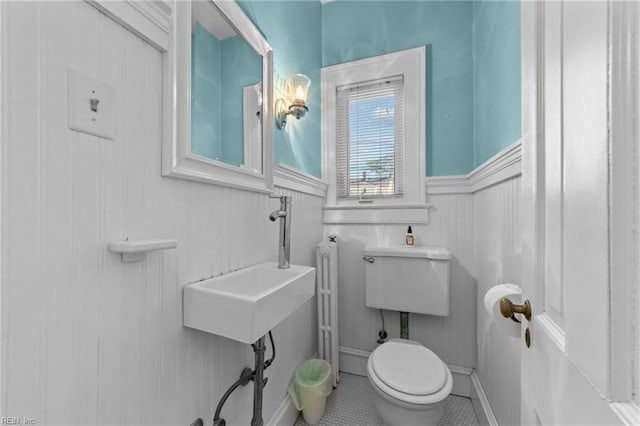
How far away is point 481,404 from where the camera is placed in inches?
56.0

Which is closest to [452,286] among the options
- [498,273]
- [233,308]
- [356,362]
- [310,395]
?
[498,273]

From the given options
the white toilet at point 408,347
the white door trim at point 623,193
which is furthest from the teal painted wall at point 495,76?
the white door trim at point 623,193

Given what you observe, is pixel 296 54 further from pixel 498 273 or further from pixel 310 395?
pixel 310 395

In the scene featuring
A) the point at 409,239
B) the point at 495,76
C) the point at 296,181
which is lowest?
the point at 409,239

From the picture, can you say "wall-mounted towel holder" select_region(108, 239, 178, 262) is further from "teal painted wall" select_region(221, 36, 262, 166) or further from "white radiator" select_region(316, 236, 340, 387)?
"white radiator" select_region(316, 236, 340, 387)

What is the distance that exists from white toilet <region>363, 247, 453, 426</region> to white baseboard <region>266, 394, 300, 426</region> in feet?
1.53

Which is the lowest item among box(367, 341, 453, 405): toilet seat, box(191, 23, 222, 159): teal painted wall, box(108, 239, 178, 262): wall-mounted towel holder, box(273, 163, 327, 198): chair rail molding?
box(367, 341, 453, 405): toilet seat

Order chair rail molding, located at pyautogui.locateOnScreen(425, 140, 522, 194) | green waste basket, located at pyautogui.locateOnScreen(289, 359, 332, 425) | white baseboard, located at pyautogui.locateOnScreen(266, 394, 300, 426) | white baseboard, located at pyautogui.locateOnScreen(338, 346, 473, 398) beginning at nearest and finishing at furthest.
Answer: chair rail molding, located at pyautogui.locateOnScreen(425, 140, 522, 194)
white baseboard, located at pyautogui.locateOnScreen(266, 394, 300, 426)
green waste basket, located at pyautogui.locateOnScreen(289, 359, 332, 425)
white baseboard, located at pyautogui.locateOnScreen(338, 346, 473, 398)

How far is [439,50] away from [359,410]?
7.75 feet

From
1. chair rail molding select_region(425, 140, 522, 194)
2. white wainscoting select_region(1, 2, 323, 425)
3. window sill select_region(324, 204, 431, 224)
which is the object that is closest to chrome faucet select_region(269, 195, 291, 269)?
→ white wainscoting select_region(1, 2, 323, 425)

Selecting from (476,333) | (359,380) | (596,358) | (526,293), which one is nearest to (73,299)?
(596,358)

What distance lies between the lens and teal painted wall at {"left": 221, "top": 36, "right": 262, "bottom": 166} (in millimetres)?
997

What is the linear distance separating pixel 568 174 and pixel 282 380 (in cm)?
148

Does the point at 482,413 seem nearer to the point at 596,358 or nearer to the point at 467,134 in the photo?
the point at 596,358
